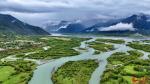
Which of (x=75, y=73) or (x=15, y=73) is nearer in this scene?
(x=75, y=73)

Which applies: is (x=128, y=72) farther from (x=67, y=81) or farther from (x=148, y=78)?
(x=67, y=81)

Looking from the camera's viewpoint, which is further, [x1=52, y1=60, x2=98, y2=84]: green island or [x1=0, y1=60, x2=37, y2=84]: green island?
[x1=0, y1=60, x2=37, y2=84]: green island

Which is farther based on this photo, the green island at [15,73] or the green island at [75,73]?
the green island at [15,73]

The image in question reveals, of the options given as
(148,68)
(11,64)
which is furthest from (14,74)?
(148,68)
